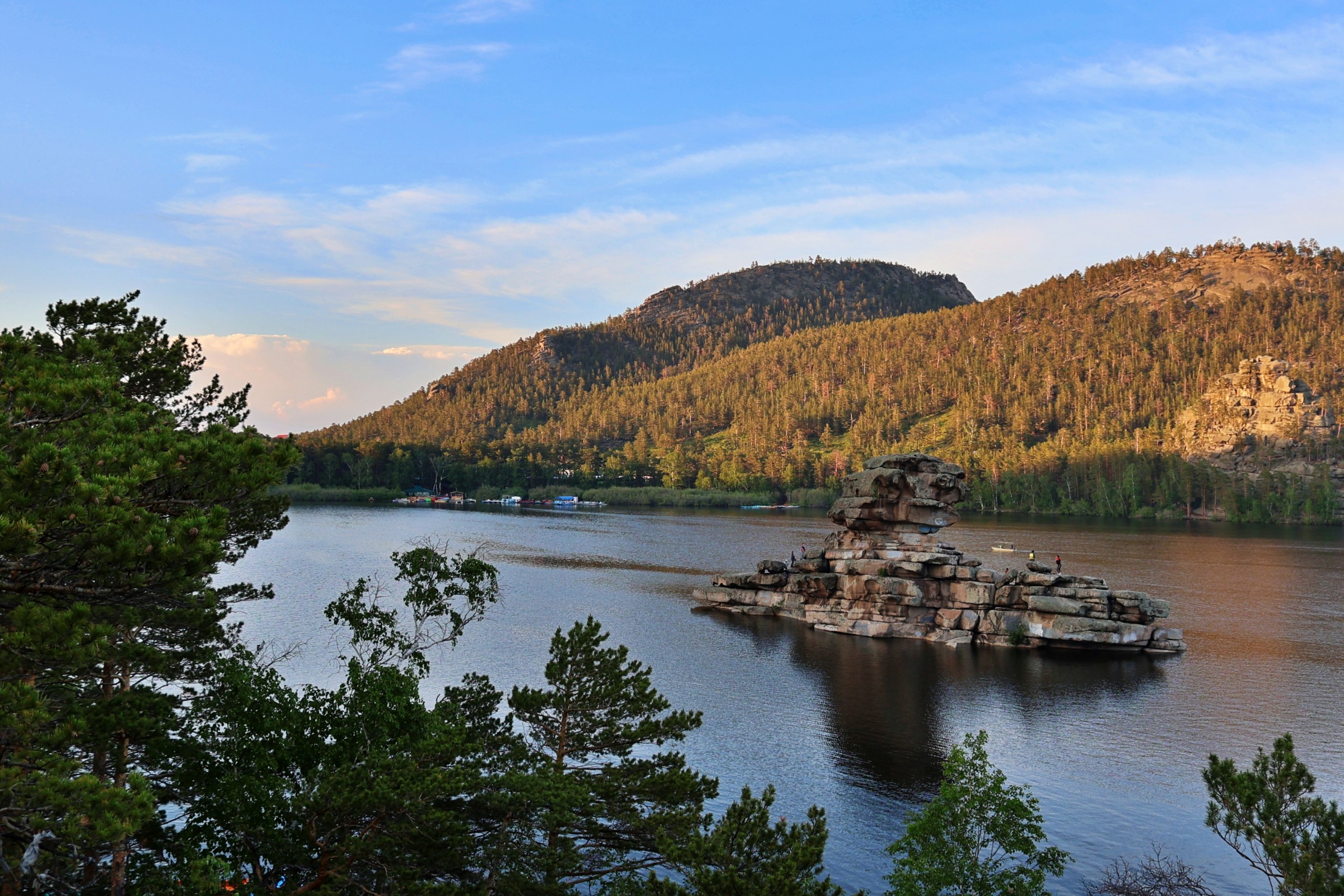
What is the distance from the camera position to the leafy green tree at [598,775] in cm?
1938

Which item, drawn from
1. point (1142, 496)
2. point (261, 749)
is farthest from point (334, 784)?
point (1142, 496)

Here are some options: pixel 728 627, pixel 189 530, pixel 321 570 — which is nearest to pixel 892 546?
pixel 728 627

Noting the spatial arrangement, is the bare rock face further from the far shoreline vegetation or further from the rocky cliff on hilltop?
the far shoreline vegetation

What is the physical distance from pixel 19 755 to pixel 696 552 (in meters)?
90.5

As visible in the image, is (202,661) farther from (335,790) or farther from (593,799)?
(593,799)

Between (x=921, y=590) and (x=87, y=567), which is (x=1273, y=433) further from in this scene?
(x=87, y=567)

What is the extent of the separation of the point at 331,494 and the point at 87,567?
623ft

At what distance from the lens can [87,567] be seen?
43.0 feet

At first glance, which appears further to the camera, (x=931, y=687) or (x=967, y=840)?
(x=931, y=687)

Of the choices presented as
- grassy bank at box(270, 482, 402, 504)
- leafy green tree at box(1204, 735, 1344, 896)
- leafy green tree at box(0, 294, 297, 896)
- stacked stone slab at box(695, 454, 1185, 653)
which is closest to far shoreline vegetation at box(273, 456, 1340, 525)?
grassy bank at box(270, 482, 402, 504)

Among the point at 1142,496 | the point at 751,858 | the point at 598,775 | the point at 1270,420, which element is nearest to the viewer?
the point at 751,858

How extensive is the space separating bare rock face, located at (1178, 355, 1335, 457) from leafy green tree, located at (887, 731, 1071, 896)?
661ft

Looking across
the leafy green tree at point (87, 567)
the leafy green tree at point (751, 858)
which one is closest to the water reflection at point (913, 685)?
the leafy green tree at point (751, 858)

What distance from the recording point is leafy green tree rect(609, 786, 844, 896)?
14703 mm
